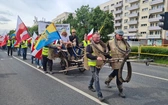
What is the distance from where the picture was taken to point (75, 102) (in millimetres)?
5402

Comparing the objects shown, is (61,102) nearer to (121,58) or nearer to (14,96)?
(14,96)

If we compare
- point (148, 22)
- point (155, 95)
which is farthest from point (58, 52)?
point (148, 22)

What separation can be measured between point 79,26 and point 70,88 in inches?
2251

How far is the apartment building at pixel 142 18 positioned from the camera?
61.4 metres

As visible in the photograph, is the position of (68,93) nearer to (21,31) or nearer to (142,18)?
(21,31)

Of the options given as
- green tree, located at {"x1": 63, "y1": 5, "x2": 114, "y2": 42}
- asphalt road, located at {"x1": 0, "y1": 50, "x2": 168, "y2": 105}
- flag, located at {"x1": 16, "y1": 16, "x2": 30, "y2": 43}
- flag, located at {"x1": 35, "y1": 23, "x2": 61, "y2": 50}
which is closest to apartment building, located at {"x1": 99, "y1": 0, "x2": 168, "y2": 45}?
green tree, located at {"x1": 63, "y1": 5, "x2": 114, "y2": 42}

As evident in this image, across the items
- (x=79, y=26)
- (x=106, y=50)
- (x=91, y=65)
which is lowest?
(x=91, y=65)

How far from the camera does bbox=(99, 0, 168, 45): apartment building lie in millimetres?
61406

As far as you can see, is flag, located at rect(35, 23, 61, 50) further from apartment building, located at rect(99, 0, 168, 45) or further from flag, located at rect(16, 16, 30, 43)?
apartment building, located at rect(99, 0, 168, 45)

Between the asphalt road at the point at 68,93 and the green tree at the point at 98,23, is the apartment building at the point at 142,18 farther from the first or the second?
the asphalt road at the point at 68,93

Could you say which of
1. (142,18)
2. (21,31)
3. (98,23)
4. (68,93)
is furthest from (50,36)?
(142,18)

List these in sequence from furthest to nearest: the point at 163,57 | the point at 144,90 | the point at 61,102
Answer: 1. the point at 163,57
2. the point at 144,90
3. the point at 61,102

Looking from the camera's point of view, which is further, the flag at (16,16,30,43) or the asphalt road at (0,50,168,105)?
the flag at (16,16,30,43)

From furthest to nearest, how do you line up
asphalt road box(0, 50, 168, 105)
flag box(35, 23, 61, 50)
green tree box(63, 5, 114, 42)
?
green tree box(63, 5, 114, 42), flag box(35, 23, 61, 50), asphalt road box(0, 50, 168, 105)
